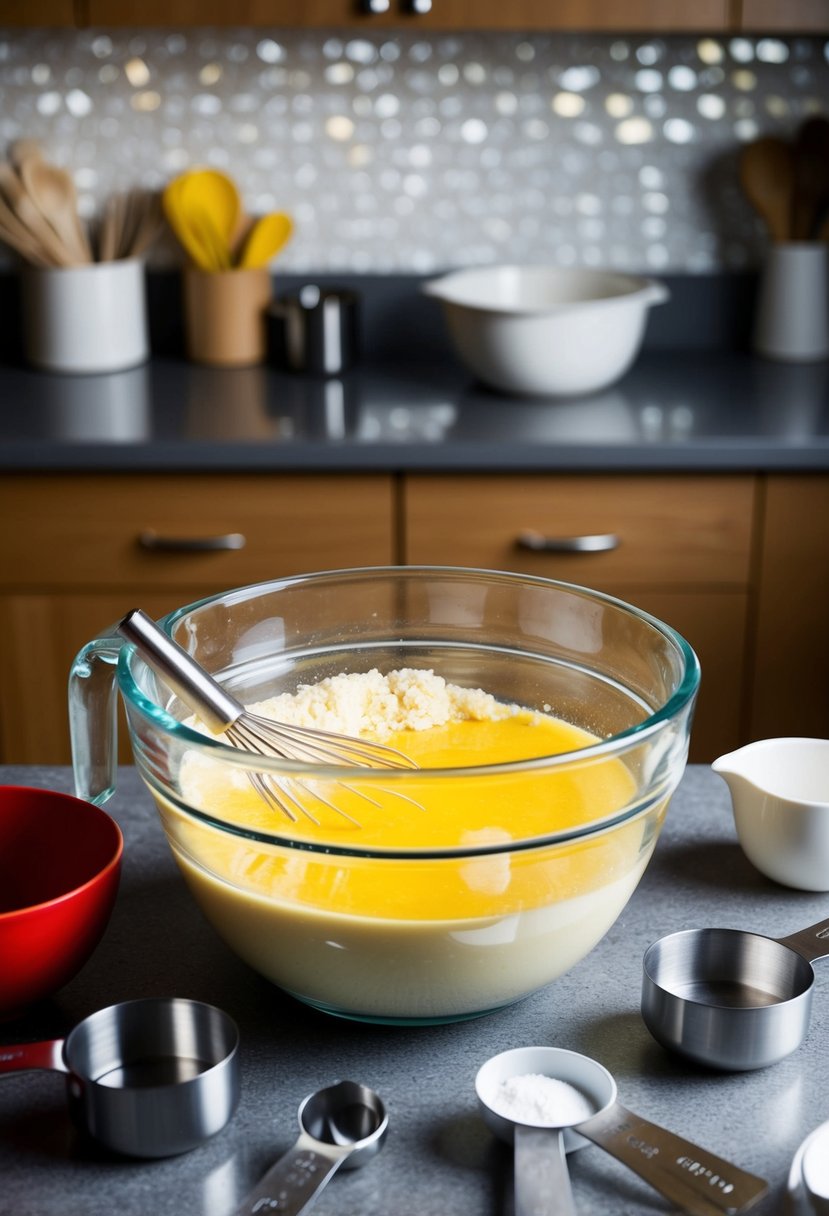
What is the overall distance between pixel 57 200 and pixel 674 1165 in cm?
203

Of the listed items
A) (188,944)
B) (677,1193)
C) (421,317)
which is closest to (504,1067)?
(677,1193)

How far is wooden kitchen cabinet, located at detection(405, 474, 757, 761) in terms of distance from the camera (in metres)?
1.87

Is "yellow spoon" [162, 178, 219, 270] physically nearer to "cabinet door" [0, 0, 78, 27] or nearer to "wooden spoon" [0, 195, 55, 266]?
"wooden spoon" [0, 195, 55, 266]

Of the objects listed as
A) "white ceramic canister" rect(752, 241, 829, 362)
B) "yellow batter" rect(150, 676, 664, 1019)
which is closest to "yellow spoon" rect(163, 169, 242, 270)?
"white ceramic canister" rect(752, 241, 829, 362)

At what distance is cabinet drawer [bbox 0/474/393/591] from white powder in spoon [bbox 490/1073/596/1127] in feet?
4.24

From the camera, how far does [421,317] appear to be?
7.96ft

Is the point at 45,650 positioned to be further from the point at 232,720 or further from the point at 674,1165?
the point at 674,1165

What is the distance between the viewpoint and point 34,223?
221 centimetres

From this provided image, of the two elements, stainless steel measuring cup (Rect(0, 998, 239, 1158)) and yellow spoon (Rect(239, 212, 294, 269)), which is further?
yellow spoon (Rect(239, 212, 294, 269))

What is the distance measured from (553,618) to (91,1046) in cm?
40

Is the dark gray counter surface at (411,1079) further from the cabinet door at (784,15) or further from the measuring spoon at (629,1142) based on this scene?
the cabinet door at (784,15)

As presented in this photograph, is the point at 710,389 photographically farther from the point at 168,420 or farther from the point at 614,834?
the point at 614,834

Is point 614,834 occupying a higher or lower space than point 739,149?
lower

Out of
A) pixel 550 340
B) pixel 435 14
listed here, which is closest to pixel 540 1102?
pixel 550 340
